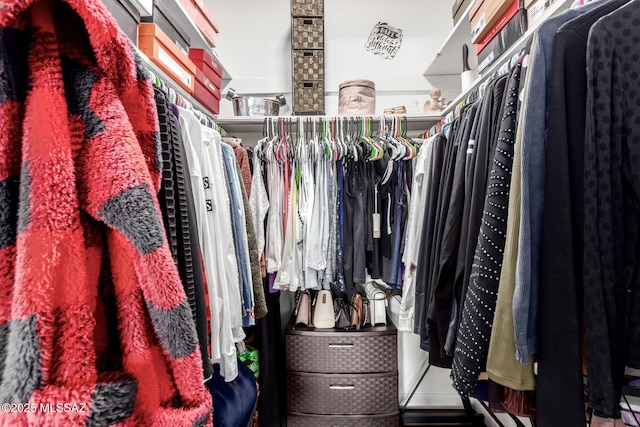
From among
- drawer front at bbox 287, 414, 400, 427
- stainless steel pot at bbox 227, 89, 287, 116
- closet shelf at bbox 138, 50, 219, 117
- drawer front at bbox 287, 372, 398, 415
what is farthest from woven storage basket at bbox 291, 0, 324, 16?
drawer front at bbox 287, 414, 400, 427

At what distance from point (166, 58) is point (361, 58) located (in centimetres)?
144

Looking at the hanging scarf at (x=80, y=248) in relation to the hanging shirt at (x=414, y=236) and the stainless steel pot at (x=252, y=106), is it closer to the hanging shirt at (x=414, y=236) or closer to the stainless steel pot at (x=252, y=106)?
the hanging shirt at (x=414, y=236)

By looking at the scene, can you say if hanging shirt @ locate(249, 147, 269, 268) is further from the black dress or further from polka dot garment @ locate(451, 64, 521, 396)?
the black dress

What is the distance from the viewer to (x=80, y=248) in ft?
1.20

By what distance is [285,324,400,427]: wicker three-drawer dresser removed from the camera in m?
1.78

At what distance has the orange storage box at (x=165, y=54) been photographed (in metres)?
1.15

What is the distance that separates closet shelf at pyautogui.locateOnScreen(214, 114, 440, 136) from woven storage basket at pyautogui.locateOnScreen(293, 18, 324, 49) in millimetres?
505

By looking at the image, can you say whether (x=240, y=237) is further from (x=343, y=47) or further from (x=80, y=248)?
(x=343, y=47)

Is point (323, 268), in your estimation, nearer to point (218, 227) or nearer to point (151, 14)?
point (218, 227)

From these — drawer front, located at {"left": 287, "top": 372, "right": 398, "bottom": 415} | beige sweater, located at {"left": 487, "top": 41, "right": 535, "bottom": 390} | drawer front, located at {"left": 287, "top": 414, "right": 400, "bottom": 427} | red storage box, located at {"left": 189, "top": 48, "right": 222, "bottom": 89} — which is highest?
red storage box, located at {"left": 189, "top": 48, "right": 222, "bottom": 89}

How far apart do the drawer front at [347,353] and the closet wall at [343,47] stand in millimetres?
1468

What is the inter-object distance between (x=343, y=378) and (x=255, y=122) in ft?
5.03

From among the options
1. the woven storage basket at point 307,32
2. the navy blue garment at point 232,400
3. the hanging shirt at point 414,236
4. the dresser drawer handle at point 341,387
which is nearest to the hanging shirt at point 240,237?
the navy blue garment at point 232,400

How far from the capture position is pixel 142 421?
38cm
